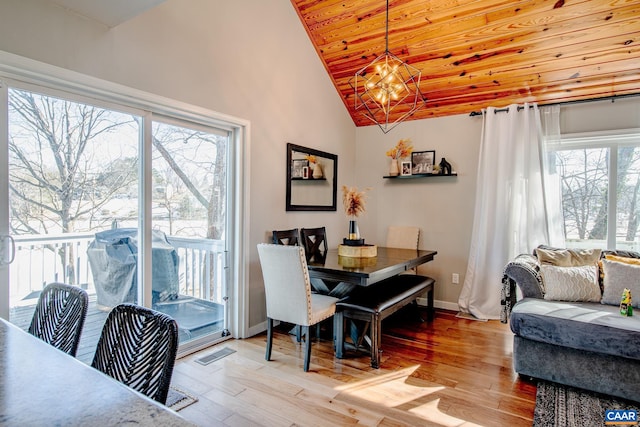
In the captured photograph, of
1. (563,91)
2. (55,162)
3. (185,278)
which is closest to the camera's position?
(55,162)

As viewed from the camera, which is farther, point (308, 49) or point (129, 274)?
point (308, 49)

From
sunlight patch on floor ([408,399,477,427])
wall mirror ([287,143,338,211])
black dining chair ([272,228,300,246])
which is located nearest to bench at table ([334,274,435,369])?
sunlight patch on floor ([408,399,477,427])

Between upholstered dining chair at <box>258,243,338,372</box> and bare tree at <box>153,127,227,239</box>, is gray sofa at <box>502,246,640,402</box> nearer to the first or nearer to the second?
upholstered dining chair at <box>258,243,338,372</box>

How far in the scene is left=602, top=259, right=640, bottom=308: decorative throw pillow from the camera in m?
2.75

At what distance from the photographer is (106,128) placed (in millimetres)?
2387

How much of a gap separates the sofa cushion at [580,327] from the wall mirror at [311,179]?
2344 mm

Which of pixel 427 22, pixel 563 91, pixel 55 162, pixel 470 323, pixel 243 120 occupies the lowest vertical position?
pixel 470 323

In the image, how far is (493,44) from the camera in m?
3.42

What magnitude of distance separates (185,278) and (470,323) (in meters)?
3.00

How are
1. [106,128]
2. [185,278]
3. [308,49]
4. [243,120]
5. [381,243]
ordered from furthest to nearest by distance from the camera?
[381,243] → [308,49] → [243,120] → [185,278] → [106,128]

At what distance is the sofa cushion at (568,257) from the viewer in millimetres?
3188

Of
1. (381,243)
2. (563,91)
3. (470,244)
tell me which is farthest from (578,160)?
(381,243)

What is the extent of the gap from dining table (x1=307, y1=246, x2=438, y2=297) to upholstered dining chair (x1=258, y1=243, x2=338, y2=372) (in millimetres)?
236

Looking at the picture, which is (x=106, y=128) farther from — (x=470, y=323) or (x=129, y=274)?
(x=470, y=323)
